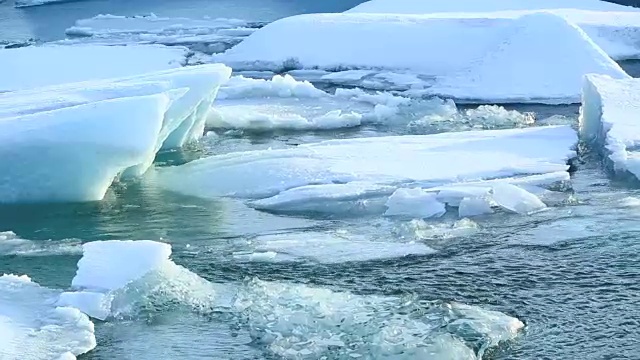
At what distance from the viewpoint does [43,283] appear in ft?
21.8

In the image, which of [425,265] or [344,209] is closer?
[425,265]

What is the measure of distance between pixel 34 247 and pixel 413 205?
273 centimetres

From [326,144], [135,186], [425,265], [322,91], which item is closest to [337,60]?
[322,91]

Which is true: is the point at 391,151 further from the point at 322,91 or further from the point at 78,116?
the point at 322,91

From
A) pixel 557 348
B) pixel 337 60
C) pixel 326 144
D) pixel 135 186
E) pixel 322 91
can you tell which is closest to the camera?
pixel 557 348

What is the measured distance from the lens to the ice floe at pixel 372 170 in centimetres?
817

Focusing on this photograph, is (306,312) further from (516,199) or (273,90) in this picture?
(273,90)

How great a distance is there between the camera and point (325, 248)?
7.14 metres

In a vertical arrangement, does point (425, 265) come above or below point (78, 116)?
below

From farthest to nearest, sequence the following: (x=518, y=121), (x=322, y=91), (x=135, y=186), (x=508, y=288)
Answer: (x=322, y=91) < (x=518, y=121) < (x=135, y=186) < (x=508, y=288)

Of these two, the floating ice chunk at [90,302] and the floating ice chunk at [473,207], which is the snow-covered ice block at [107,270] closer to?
the floating ice chunk at [90,302]

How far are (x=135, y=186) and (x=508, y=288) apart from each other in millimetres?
3723

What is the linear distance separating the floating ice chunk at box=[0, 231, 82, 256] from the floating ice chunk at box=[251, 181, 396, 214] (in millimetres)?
1510

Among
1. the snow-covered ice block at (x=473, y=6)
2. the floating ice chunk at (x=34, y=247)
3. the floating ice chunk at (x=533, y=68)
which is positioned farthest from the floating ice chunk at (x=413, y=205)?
the snow-covered ice block at (x=473, y=6)
